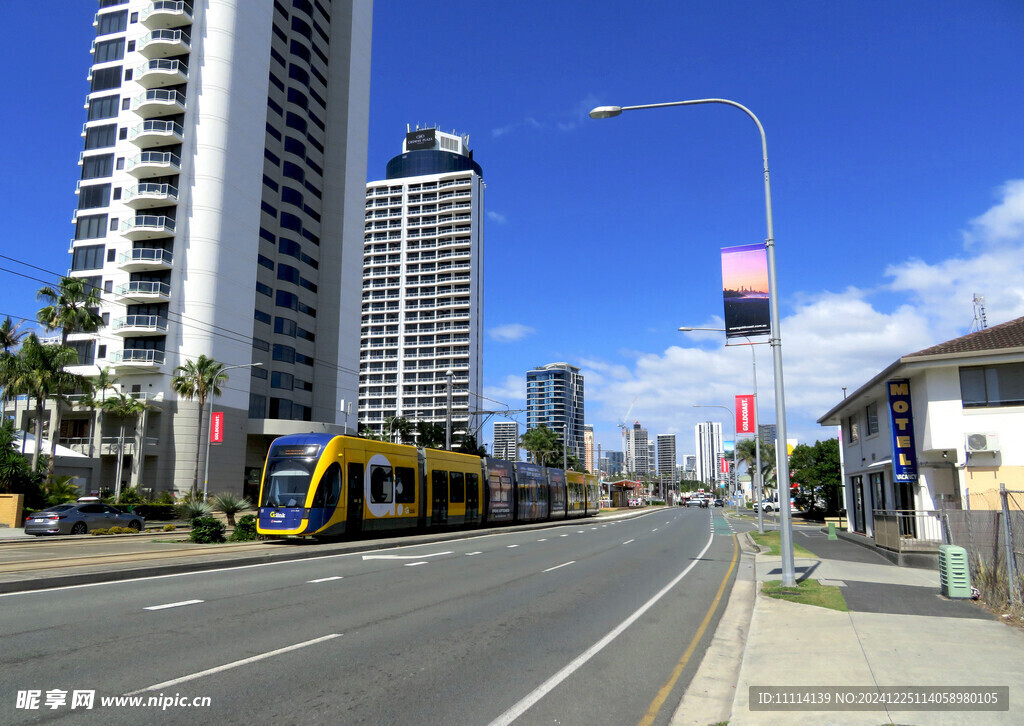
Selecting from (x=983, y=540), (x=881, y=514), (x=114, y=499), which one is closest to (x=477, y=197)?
(x=114, y=499)

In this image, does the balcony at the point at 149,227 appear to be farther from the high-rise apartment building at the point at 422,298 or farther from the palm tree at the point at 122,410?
the high-rise apartment building at the point at 422,298

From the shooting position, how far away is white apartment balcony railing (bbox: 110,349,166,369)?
5434cm

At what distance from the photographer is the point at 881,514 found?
A: 23.5 m

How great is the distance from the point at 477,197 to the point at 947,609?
128m

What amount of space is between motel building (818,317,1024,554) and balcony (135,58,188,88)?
59.5m

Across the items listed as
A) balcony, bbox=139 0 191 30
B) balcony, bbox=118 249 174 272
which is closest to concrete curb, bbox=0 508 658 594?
balcony, bbox=118 249 174 272

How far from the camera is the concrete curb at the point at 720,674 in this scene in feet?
20.8

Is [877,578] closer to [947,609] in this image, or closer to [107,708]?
[947,609]

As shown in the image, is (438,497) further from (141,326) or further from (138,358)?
(141,326)

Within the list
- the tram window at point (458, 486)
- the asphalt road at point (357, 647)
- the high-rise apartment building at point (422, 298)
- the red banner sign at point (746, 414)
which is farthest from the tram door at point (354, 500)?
the high-rise apartment building at point (422, 298)

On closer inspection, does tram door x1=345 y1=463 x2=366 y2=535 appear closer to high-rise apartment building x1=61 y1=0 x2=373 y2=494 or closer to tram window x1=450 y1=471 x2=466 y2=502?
tram window x1=450 y1=471 x2=466 y2=502

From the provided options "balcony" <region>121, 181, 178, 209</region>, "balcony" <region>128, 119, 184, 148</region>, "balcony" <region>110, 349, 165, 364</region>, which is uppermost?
"balcony" <region>128, 119, 184, 148</region>

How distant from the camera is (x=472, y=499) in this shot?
33062 millimetres

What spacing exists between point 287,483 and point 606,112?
562 inches
